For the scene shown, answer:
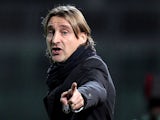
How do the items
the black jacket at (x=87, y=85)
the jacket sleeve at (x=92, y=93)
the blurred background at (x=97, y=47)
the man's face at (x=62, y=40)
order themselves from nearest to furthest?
the jacket sleeve at (x=92, y=93), the black jacket at (x=87, y=85), the man's face at (x=62, y=40), the blurred background at (x=97, y=47)

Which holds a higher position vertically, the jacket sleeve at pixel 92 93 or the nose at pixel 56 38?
the nose at pixel 56 38

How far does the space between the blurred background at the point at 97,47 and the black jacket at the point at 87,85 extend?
7075 mm

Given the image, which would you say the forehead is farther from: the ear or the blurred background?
the blurred background

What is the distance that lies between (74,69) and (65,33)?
0.60 feet

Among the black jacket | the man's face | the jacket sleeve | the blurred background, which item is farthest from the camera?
the blurred background

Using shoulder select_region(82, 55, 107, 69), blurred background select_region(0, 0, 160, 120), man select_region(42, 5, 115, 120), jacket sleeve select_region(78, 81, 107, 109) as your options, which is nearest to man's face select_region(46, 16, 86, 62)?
man select_region(42, 5, 115, 120)

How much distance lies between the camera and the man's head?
299 centimetres

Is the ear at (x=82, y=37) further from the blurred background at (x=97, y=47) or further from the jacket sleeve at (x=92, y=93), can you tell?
the blurred background at (x=97, y=47)

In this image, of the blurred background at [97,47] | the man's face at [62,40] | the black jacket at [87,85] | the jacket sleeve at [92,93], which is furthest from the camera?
the blurred background at [97,47]

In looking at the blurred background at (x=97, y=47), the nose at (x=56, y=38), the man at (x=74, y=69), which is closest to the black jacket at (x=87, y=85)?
the man at (x=74, y=69)

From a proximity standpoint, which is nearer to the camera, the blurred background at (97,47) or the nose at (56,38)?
the nose at (56,38)

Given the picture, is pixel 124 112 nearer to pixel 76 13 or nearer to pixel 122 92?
pixel 122 92

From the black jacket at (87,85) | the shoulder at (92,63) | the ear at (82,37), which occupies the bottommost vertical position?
the black jacket at (87,85)

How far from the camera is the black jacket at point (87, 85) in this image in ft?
9.18
